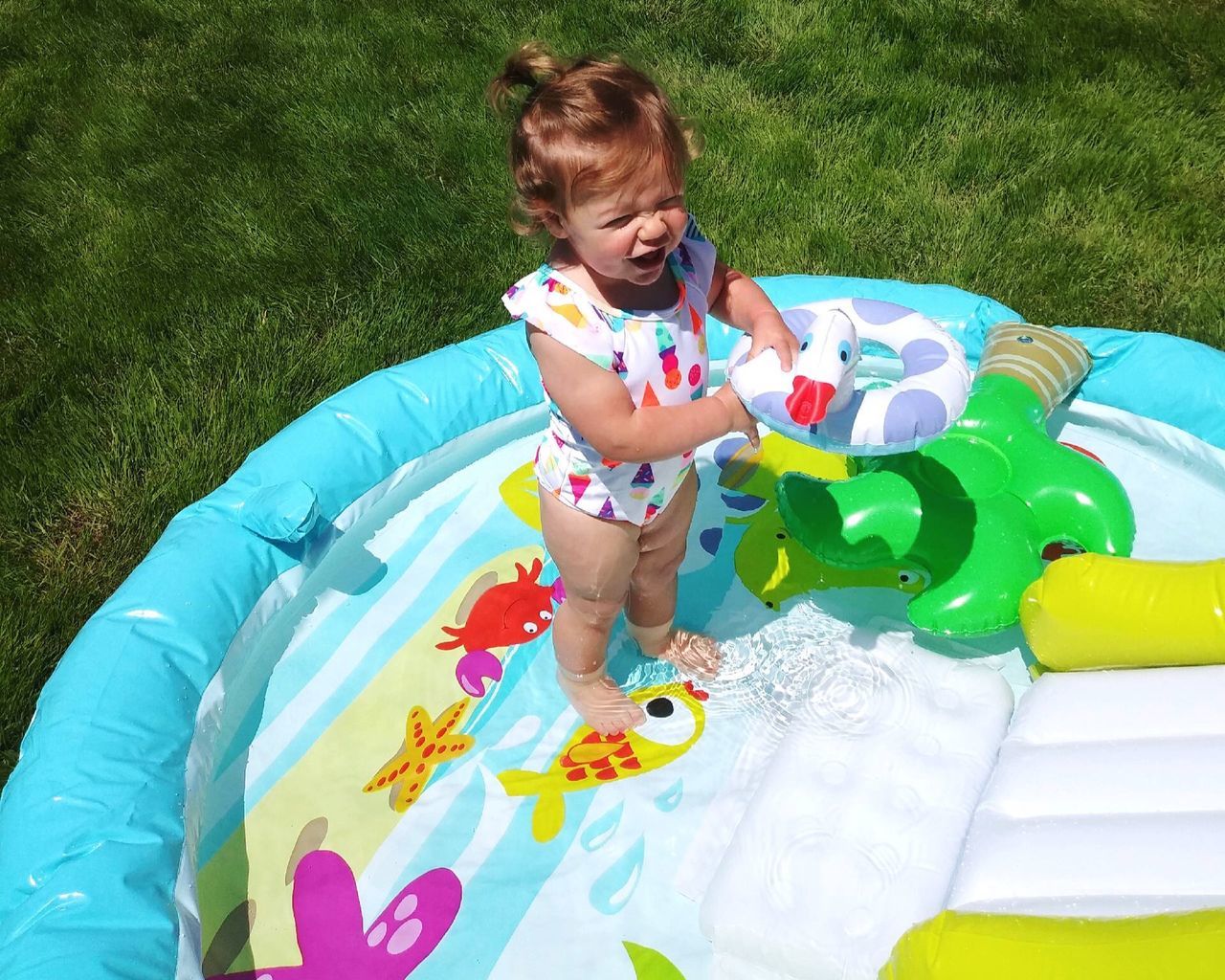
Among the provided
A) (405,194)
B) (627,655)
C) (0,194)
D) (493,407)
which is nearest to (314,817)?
(627,655)

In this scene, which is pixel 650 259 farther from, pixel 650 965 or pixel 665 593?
pixel 650 965

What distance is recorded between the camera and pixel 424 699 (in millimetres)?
2291

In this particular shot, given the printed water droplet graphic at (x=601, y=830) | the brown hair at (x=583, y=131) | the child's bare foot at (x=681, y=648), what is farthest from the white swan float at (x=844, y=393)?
the printed water droplet graphic at (x=601, y=830)

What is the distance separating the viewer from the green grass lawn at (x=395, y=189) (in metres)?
2.97

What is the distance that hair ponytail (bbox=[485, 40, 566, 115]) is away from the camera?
162cm

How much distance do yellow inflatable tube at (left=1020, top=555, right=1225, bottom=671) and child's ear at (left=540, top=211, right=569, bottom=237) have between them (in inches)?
41.7

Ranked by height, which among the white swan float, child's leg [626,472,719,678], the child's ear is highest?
the child's ear

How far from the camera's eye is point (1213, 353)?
102 inches

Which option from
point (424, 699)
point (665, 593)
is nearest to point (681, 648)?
point (665, 593)

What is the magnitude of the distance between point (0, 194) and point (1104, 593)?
3677mm

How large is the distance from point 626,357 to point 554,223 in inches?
9.2

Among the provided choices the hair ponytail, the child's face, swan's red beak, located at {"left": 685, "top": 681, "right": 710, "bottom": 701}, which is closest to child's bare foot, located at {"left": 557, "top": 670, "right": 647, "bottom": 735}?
swan's red beak, located at {"left": 685, "top": 681, "right": 710, "bottom": 701}

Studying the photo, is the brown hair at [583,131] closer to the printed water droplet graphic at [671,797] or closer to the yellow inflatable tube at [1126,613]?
the yellow inflatable tube at [1126,613]

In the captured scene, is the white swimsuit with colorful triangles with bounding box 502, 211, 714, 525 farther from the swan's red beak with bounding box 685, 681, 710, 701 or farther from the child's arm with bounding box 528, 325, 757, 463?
the swan's red beak with bounding box 685, 681, 710, 701
